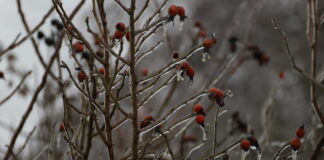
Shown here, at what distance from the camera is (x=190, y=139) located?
3.05 meters

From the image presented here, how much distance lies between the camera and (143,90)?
5.84 ft

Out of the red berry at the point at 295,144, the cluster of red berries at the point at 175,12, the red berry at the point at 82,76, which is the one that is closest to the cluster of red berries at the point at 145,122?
A: the red berry at the point at 82,76

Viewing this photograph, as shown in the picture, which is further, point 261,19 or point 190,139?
point 261,19

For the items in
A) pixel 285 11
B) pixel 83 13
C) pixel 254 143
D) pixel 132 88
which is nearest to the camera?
pixel 132 88

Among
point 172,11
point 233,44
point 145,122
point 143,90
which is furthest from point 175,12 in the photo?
point 233,44

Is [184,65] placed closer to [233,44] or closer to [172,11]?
[172,11]

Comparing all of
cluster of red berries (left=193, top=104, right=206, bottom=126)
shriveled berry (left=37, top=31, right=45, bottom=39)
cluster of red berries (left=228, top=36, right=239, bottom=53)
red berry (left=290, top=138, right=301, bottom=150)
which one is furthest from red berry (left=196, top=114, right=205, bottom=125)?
cluster of red berries (left=228, top=36, right=239, bottom=53)

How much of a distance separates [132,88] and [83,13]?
6866 mm

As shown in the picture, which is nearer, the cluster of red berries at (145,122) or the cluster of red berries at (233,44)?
the cluster of red berries at (145,122)

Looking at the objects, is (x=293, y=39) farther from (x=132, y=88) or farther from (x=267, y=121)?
(x=132, y=88)

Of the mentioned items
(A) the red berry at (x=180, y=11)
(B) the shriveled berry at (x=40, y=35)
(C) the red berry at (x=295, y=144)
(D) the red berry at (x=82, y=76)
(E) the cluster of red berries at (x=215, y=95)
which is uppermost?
(B) the shriveled berry at (x=40, y=35)

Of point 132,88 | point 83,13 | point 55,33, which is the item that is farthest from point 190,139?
point 83,13

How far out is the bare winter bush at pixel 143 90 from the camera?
68.8 inches

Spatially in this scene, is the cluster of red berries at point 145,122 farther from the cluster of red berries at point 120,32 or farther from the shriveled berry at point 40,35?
the shriveled berry at point 40,35
